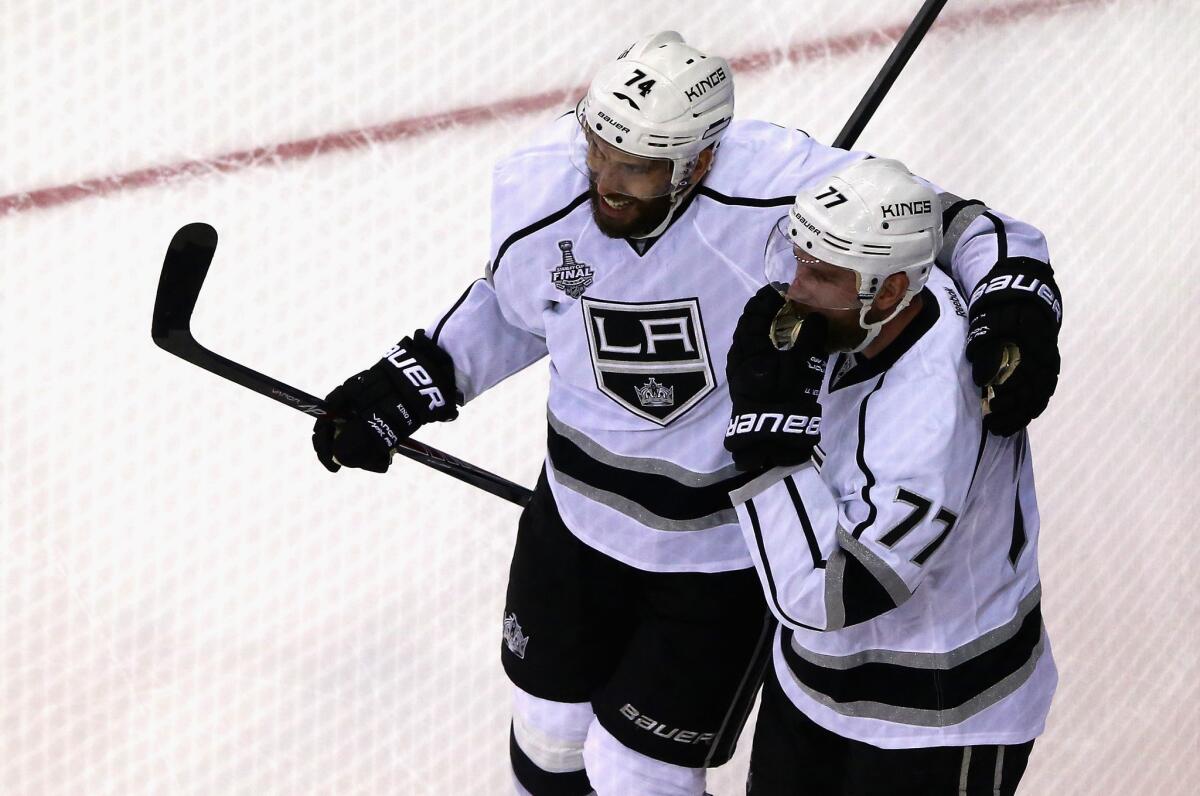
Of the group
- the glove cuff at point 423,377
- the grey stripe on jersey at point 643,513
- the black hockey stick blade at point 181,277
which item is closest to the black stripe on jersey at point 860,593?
the grey stripe on jersey at point 643,513

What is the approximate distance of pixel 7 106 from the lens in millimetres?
2963

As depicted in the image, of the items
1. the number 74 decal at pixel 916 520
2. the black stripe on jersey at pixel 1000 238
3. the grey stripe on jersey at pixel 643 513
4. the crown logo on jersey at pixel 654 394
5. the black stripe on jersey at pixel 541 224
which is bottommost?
the grey stripe on jersey at pixel 643 513

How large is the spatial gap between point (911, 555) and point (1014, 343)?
0.78 feet

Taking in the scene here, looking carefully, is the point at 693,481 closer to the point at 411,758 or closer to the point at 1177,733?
the point at 411,758

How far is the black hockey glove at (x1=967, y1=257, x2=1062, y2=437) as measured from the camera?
141 centimetres

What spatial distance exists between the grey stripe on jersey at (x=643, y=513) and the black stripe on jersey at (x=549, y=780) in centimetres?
41

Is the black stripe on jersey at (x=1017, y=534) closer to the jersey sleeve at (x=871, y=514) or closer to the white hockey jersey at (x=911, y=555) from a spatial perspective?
the white hockey jersey at (x=911, y=555)

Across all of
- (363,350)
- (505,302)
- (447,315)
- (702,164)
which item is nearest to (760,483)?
(702,164)

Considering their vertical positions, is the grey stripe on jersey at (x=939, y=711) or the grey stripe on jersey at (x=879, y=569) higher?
the grey stripe on jersey at (x=879, y=569)

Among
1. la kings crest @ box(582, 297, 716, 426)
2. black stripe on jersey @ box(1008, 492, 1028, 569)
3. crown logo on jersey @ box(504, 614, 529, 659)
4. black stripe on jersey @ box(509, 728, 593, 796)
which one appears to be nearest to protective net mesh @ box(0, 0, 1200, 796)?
black stripe on jersey @ box(509, 728, 593, 796)

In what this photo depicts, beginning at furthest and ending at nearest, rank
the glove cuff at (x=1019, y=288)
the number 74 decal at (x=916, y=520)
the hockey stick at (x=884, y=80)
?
the hockey stick at (x=884, y=80)
the glove cuff at (x=1019, y=288)
the number 74 decal at (x=916, y=520)

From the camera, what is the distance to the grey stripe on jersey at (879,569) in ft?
4.65

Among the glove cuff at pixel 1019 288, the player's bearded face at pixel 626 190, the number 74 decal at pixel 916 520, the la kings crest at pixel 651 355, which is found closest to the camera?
the number 74 decal at pixel 916 520

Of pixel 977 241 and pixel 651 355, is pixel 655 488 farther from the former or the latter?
pixel 977 241
